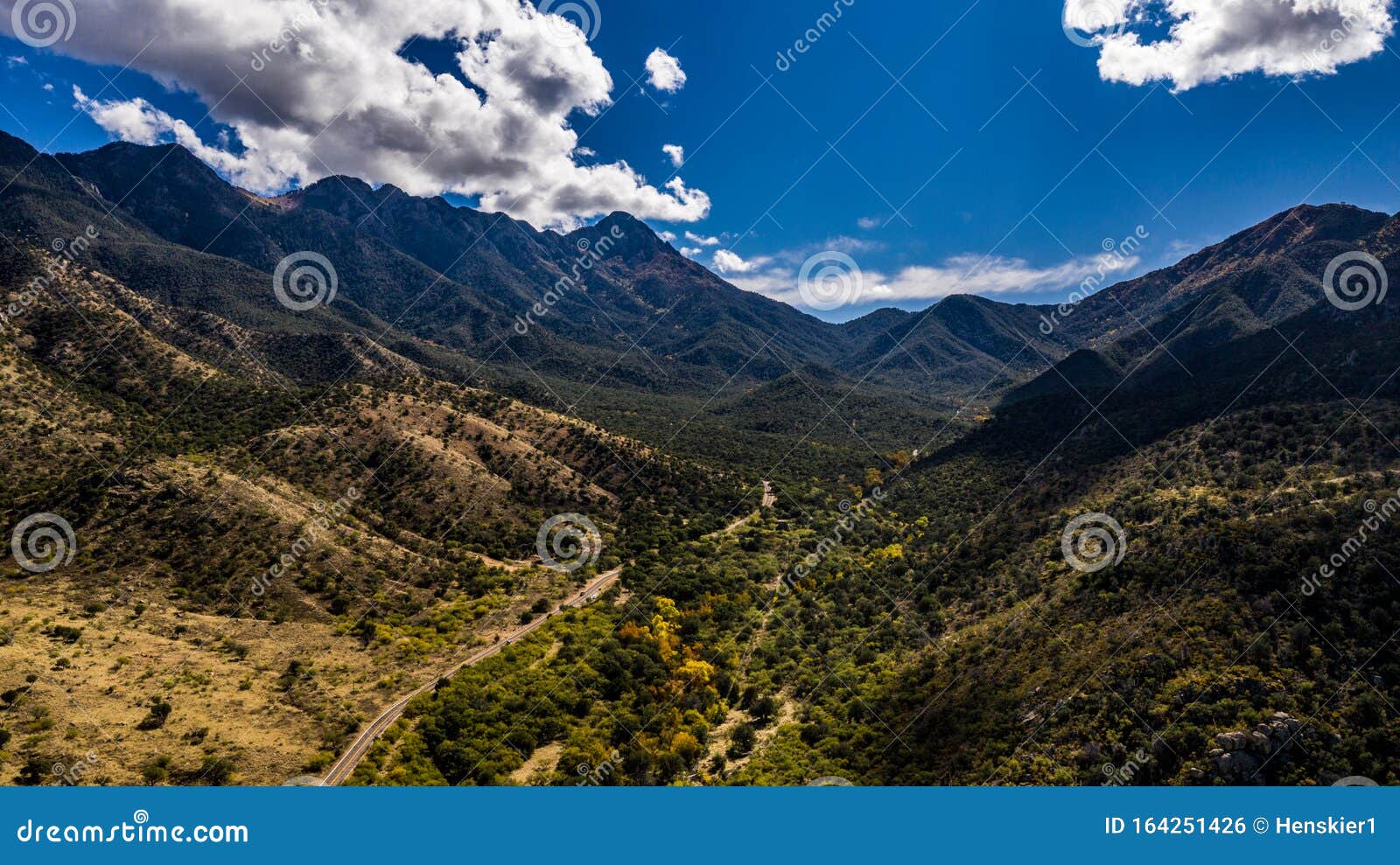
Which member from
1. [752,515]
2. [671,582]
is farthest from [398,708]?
[752,515]

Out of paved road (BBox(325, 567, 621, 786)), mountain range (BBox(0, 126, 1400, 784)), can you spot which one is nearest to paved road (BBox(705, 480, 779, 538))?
mountain range (BBox(0, 126, 1400, 784))

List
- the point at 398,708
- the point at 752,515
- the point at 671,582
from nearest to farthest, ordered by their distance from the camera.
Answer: the point at 398,708, the point at 671,582, the point at 752,515

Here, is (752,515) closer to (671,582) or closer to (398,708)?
(671,582)

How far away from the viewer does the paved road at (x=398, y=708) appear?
33844mm

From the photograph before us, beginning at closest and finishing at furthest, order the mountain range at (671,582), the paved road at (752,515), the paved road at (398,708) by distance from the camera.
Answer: the mountain range at (671,582)
the paved road at (398,708)
the paved road at (752,515)

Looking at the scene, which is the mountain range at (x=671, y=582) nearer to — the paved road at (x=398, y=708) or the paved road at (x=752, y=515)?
the paved road at (x=398, y=708)

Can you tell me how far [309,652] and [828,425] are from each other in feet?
437

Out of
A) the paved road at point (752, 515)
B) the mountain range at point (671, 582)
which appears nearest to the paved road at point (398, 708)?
the mountain range at point (671, 582)

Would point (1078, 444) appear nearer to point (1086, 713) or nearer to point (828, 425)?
point (1086, 713)

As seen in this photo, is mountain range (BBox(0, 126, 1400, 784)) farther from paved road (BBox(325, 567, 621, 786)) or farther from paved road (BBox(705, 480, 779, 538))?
paved road (BBox(705, 480, 779, 538))

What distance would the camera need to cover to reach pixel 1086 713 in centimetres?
2983

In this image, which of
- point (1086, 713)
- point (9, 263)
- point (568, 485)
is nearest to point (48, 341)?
point (9, 263)

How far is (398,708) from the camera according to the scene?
40.4 meters

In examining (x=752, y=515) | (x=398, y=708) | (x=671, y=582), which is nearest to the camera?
(x=398, y=708)
